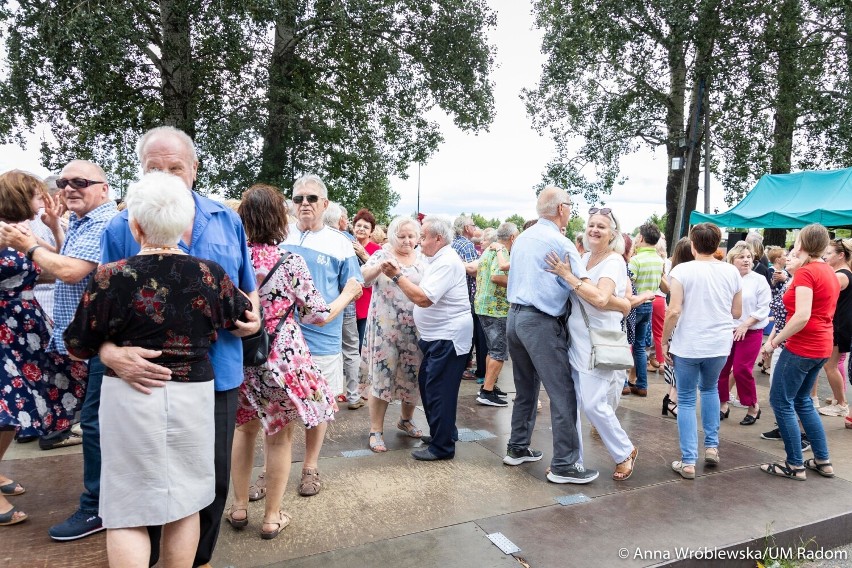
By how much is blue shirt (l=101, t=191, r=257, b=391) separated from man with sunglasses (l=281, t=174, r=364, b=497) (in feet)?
3.81

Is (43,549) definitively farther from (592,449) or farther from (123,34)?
(123,34)

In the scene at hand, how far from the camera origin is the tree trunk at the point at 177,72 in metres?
11.9

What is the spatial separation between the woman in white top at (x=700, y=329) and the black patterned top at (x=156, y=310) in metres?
3.31

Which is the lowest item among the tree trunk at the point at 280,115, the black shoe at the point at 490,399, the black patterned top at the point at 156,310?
the black shoe at the point at 490,399

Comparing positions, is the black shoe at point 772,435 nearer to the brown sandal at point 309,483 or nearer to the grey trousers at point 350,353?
the grey trousers at point 350,353

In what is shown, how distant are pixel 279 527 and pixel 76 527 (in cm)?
98

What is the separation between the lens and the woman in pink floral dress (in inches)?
115

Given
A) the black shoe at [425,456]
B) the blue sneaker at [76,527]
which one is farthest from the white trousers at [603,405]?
the blue sneaker at [76,527]

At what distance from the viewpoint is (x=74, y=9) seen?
10258mm

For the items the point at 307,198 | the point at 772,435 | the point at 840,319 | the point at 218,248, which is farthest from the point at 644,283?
the point at 218,248

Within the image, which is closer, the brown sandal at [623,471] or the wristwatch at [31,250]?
the wristwatch at [31,250]

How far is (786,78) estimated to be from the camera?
14.2 meters

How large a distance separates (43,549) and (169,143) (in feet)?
6.69

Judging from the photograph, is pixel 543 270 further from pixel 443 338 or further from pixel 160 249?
pixel 160 249
